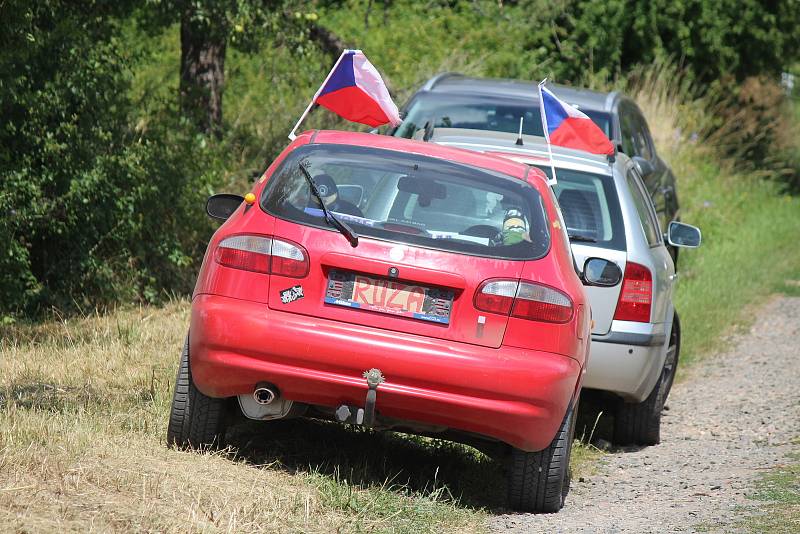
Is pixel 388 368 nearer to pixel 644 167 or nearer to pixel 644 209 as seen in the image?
pixel 644 209

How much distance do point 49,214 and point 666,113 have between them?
12.4m

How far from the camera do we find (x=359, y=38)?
1838 centimetres

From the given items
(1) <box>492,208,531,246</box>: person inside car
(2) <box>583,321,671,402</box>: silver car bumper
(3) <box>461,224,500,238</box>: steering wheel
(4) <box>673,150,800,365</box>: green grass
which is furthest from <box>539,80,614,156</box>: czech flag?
(4) <box>673,150,800,365</box>: green grass

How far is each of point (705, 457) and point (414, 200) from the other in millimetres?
2825

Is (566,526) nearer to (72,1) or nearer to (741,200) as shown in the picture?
(72,1)

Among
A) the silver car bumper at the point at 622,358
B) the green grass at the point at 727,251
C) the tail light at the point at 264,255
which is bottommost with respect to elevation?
the green grass at the point at 727,251

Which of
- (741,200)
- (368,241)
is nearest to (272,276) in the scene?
(368,241)

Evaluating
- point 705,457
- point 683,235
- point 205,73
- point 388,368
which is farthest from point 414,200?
point 205,73

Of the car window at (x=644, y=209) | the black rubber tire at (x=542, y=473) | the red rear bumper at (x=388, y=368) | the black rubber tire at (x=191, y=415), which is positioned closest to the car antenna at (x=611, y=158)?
the car window at (x=644, y=209)

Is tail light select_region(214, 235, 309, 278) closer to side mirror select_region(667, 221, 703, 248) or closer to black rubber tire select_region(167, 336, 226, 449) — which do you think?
black rubber tire select_region(167, 336, 226, 449)

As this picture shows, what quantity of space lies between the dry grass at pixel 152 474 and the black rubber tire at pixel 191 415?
9 centimetres

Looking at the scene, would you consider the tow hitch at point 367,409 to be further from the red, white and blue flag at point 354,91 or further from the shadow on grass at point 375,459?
the red, white and blue flag at point 354,91

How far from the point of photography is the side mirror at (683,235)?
28.7 ft

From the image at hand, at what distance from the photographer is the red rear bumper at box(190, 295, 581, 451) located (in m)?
5.54
